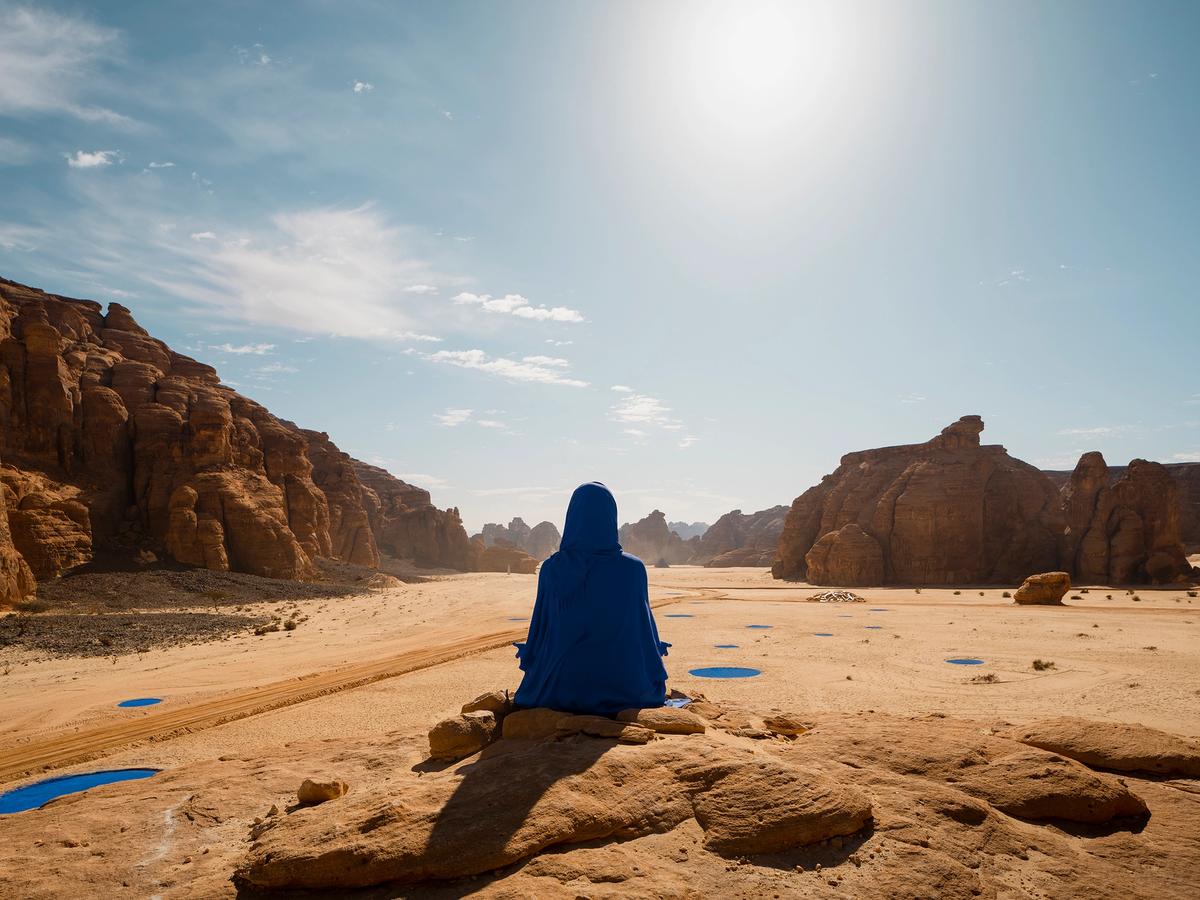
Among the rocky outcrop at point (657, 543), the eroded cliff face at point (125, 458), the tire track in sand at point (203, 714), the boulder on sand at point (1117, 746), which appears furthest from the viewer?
the rocky outcrop at point (657, 543)

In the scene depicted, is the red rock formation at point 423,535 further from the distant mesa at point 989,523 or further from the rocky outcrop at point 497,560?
the distant mesa at point 989,523

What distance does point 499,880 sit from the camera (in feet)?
13.0

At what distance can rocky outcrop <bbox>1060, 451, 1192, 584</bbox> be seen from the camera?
39.2 m

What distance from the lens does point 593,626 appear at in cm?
671

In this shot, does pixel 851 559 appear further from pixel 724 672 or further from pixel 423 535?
pixel 423 535

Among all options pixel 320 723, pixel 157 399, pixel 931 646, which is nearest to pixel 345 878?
pixel 320 723

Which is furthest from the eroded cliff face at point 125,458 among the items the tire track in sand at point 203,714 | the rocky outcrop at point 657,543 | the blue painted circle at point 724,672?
the rocky outcrop at point 657,543

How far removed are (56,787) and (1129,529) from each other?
172 ft

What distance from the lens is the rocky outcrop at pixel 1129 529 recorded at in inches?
1545

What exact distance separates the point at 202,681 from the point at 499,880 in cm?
1182

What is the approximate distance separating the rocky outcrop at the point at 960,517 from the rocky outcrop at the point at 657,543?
8438cm

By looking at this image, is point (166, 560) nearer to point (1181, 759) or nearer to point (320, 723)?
point (320, 723)

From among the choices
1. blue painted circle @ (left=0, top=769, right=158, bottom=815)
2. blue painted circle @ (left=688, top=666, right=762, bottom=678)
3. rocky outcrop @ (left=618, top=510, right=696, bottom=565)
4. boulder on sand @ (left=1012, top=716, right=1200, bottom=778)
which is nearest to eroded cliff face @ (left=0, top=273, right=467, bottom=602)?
blue painted circle @ (left=0, top=769, right=158, bottom=815)

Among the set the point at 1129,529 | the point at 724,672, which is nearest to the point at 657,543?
the point at 1129,529
